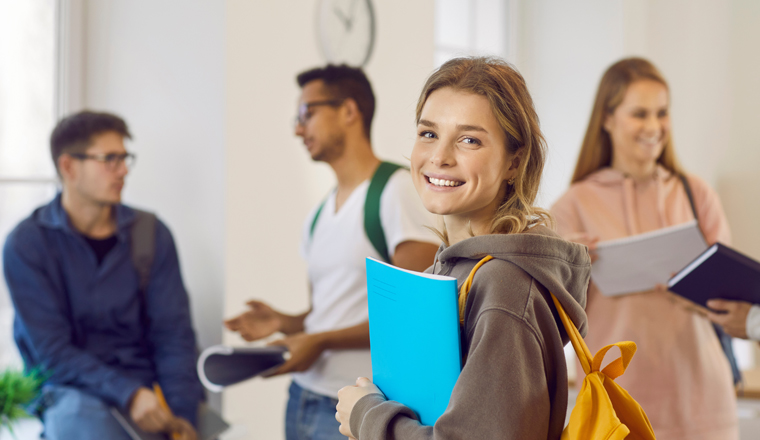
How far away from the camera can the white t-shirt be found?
147 cm

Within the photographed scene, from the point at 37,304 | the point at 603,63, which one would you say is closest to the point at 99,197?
the point at 37,304

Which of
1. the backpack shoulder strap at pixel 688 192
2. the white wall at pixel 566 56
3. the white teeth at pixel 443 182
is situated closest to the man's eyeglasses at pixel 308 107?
the white teeth at pixel 443 182

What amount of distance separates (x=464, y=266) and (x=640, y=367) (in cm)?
126

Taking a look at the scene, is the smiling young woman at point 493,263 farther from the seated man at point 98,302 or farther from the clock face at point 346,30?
the clock face at point 346,30

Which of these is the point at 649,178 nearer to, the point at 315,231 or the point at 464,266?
the point at 315,231

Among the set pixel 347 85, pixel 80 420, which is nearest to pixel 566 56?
pixel 347 85

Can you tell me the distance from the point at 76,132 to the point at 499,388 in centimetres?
198

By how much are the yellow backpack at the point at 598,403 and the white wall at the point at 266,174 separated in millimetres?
1809

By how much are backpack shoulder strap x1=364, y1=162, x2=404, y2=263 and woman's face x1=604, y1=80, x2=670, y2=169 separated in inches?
32.4

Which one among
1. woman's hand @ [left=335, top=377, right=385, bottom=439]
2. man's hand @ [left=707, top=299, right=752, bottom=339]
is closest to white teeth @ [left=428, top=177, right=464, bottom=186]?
woman's hand @ [left=335, top=377, right=385, bottom=439]

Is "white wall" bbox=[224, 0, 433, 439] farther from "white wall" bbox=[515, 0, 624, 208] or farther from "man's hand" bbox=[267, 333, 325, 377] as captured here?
"white wall" bbox=[515, 0, 624, 208]

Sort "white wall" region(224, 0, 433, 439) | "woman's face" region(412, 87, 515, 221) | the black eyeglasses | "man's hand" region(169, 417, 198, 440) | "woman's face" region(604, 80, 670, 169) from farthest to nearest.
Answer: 1. "white wall" region(224, 0, 433, 439)
2. the black eyeglasses
3. "man's hand" region(169, 417, 198, 440)
4. "woman's face" region(604, 80, 670, 169)
5. "woman's face" region(412, 87, 515, 221)

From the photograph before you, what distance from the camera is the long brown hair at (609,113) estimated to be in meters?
1.92

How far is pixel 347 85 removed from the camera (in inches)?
68.9
